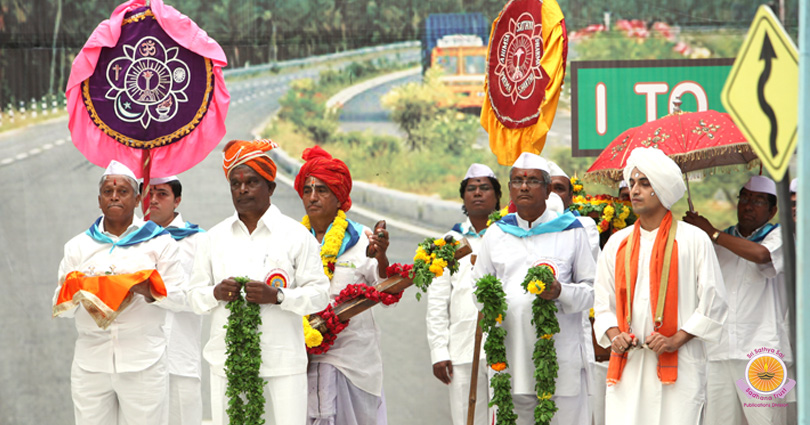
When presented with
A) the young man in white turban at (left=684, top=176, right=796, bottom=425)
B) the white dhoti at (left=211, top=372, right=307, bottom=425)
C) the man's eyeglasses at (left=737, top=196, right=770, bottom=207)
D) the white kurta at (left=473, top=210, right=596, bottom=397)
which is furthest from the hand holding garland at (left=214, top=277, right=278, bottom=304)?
the man's eyeglasses at (left=737, top=196, right=770, bottom=207)

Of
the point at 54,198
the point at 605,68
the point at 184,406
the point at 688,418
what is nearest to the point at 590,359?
the point at 688,418

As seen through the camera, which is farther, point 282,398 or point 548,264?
point 548,264

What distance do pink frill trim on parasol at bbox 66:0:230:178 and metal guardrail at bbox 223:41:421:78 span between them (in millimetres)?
2402

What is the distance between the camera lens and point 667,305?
5191mm

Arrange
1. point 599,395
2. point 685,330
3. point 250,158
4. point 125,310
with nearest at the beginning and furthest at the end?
1. point 685,330
2. point 250,158
3. point 125,310
4. point 599,395

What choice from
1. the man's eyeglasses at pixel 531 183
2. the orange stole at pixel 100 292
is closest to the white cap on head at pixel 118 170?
the orange stole at pixel 100 292

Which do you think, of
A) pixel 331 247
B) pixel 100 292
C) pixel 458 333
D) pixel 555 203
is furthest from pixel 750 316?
pixel 100 292

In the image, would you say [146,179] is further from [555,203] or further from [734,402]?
[734,402]

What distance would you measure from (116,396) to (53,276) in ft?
11.2

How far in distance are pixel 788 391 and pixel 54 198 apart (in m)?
6.74

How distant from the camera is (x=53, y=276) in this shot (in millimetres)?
9008

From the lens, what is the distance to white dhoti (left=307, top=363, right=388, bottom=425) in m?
5.86

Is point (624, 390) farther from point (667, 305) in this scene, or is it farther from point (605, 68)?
point (605, 68)

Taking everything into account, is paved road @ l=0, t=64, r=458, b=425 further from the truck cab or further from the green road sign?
the green road sign
